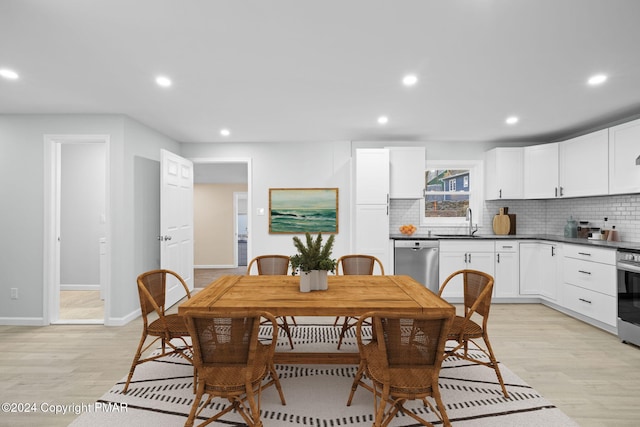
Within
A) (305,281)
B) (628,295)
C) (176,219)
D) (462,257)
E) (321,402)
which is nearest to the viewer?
(321,402)

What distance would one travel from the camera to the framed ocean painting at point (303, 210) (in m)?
5.36

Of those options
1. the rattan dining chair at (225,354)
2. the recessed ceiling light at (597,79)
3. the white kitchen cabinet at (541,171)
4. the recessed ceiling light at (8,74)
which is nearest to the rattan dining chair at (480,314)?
the rattan dining chair at (225,354)

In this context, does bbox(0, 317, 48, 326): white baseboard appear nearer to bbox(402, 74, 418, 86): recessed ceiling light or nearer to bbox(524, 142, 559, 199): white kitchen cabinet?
bbox(402, 74, 418, 86): recessed ceiling light

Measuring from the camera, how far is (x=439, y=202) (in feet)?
18.2

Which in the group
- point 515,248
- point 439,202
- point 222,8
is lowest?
point 515,248

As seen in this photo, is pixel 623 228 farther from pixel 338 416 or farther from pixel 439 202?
pixel 338 416

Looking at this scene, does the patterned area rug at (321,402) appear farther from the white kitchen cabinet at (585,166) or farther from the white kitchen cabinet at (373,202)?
the white kitchen cabinet at (585,166)

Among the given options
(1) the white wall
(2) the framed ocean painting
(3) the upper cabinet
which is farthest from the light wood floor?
(2) the framed ocean painting

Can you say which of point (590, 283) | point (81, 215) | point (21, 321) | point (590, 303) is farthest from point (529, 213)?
point (81, 215)

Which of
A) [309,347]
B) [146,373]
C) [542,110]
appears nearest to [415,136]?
[542,110]

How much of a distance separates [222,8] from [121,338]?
3275 mm

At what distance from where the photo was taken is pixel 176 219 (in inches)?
185

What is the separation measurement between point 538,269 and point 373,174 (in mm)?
2680

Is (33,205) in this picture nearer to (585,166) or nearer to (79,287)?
(79,287)
